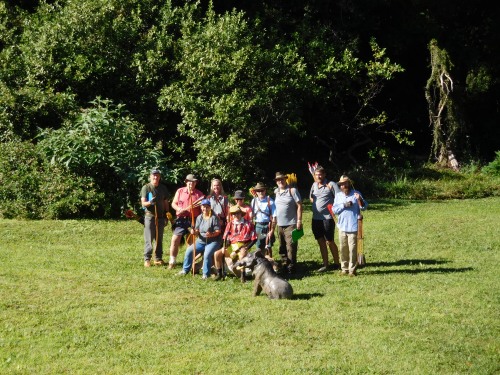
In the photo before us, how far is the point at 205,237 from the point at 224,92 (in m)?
10.8

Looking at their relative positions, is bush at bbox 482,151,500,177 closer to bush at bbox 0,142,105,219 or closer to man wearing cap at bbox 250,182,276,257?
bush at bbox 0,142,105,219

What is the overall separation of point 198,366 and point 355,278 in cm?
520

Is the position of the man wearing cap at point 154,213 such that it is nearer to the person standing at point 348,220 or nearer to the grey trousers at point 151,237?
the grey trousers at point 151,237

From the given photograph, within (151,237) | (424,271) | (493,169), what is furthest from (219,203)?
(493,169)

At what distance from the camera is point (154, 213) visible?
1502 cm

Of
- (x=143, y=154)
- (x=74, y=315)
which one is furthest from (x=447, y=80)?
(x=74, y=315)

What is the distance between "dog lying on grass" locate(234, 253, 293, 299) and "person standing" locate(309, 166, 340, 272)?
208 cm

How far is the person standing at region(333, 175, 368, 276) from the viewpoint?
1388 centimetres

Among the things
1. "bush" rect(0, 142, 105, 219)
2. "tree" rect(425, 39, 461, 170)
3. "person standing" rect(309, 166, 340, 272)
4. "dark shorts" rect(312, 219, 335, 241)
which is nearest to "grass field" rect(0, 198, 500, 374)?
"person standing" rect(309, 166, 340, 272)

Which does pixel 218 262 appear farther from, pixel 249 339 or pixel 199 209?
pixel 249 339

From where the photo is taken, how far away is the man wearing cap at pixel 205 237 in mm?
13859

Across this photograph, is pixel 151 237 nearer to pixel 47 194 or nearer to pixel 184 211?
pixel 184 211

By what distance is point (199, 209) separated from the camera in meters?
14.8

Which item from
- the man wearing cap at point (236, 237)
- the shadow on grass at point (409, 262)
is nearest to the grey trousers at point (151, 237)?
the man wearing cap at point (236, 237)
